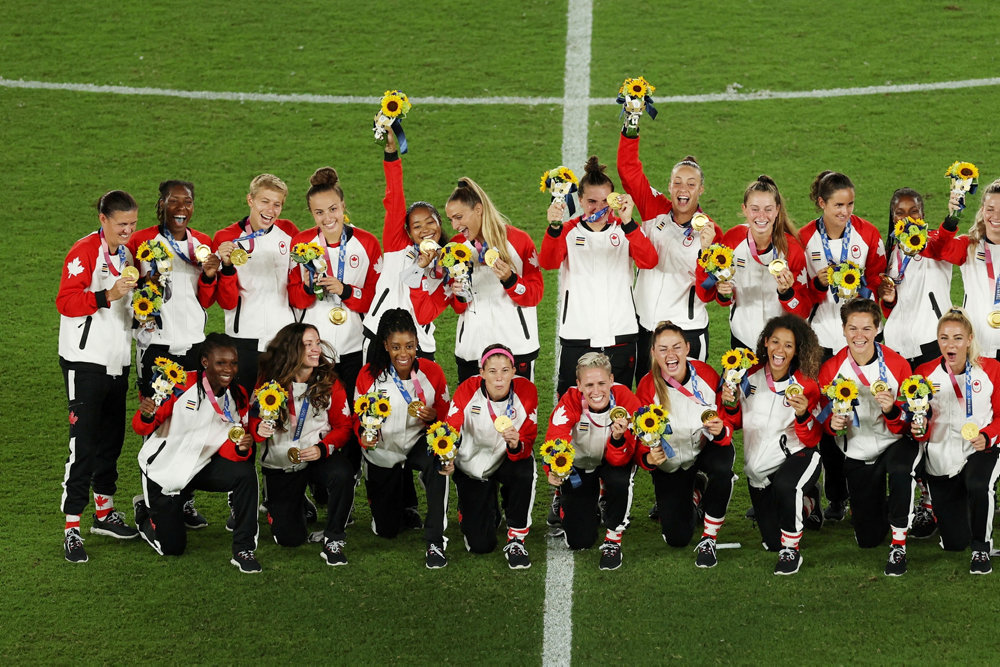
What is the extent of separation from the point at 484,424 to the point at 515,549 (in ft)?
2.36

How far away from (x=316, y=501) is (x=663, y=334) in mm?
2473

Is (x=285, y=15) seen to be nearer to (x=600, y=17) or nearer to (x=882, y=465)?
(x=600, y=17)

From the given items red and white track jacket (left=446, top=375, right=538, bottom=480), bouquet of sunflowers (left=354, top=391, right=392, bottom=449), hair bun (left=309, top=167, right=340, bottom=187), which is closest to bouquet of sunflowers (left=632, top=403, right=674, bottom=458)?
red and white track jacket (left=446, top=375, right=538, bottom=480)

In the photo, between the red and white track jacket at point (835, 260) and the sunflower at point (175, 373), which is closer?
the sunflower at point (175, 373)

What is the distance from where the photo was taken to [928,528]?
8031mm

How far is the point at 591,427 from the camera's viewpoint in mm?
7770

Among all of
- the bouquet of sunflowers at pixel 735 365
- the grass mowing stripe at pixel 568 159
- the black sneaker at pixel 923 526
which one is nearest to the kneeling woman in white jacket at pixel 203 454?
the grass mowing stripe at pixel 568 159

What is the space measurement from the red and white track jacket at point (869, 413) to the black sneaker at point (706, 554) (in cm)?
90

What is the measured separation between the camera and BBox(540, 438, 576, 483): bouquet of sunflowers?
7.43 metres

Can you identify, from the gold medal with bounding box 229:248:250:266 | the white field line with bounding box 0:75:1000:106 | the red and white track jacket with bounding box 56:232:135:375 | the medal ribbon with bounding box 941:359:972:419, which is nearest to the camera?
the medal ribbon with bounding box 941:359:972:419

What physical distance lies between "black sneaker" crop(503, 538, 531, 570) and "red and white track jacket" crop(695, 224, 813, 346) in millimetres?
1791

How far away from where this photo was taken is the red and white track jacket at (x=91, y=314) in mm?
7816

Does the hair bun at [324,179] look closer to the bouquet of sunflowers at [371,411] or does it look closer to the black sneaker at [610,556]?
the bouquet of sunflowers at [371,411]

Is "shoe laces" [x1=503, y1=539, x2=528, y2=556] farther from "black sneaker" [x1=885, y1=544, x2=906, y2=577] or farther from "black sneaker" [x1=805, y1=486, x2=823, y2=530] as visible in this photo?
"black sneaker" [x1=885, y1=544, x2=906, y2=577]
